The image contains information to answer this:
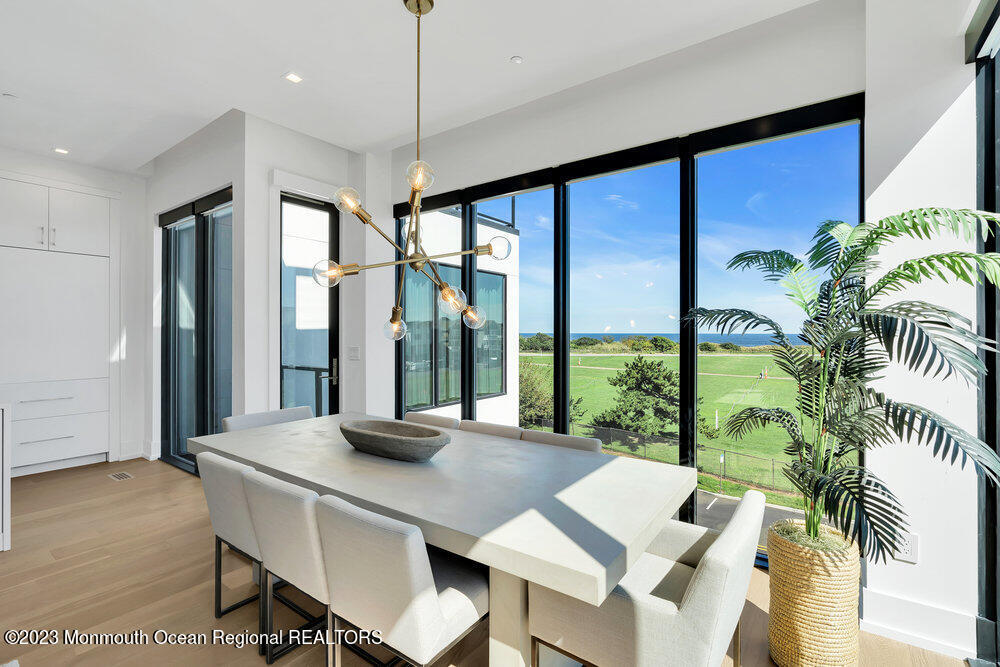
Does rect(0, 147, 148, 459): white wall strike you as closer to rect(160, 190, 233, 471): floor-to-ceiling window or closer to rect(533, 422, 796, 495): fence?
rect(160, 190, 233, 471): floor-to-ceiling window

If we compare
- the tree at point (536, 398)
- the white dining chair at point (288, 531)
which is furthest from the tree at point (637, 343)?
the white dining chair at point (288, 531)

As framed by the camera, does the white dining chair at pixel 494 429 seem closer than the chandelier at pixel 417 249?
No

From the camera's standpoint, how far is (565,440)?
7.51 ft

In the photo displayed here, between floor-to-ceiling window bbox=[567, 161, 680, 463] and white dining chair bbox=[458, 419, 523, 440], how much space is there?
818 millimetres

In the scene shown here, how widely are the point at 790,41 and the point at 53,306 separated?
5.90 meters

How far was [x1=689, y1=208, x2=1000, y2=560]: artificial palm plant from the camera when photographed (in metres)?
1.50

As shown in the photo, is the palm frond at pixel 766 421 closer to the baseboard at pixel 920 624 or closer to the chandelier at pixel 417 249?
the baseboard at pixel 920 624

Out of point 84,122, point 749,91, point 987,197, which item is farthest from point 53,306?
point 987,197

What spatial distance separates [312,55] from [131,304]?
3564 mm

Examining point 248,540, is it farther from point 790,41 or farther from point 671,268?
point 790,41

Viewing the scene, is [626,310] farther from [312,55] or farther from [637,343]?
[312,55]

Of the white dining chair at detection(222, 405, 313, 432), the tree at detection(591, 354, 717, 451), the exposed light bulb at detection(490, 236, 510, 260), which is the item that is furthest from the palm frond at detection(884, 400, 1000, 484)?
the white dining chair at detection(222, 405, 313, 432)

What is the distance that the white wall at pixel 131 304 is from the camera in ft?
15.1

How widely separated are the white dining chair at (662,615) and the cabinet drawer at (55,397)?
4.94m
